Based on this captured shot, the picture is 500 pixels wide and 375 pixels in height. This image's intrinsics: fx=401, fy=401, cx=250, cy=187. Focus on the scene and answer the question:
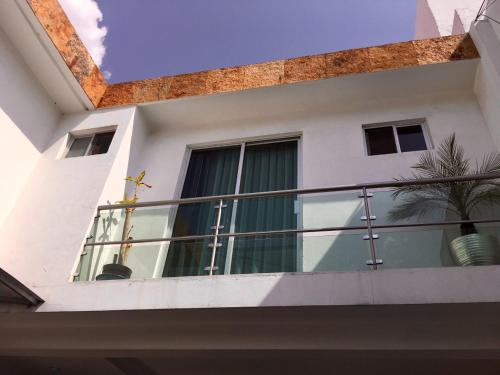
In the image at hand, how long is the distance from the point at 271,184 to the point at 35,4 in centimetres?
354

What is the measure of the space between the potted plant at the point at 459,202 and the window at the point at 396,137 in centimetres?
73

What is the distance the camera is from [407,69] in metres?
5.05

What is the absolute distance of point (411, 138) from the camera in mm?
5055

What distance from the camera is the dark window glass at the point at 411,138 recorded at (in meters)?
4.93

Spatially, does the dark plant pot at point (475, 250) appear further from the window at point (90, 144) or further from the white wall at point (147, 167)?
the window at point (90, 144)

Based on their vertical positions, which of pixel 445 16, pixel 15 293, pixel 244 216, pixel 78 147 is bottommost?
pixel 15 293

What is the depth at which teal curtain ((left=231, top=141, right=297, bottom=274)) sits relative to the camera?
Result: 3.48m

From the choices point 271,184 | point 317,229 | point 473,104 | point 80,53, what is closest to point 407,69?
point 473,104

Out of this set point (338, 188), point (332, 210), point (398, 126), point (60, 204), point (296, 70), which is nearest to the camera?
point (332, 210)

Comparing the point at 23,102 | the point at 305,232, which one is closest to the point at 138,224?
the point at 305,232

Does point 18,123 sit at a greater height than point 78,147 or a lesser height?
lesser

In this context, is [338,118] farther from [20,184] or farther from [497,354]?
[20,184]

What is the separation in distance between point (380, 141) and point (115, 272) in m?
3.52

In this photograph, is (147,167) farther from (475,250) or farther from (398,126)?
(475,250)
